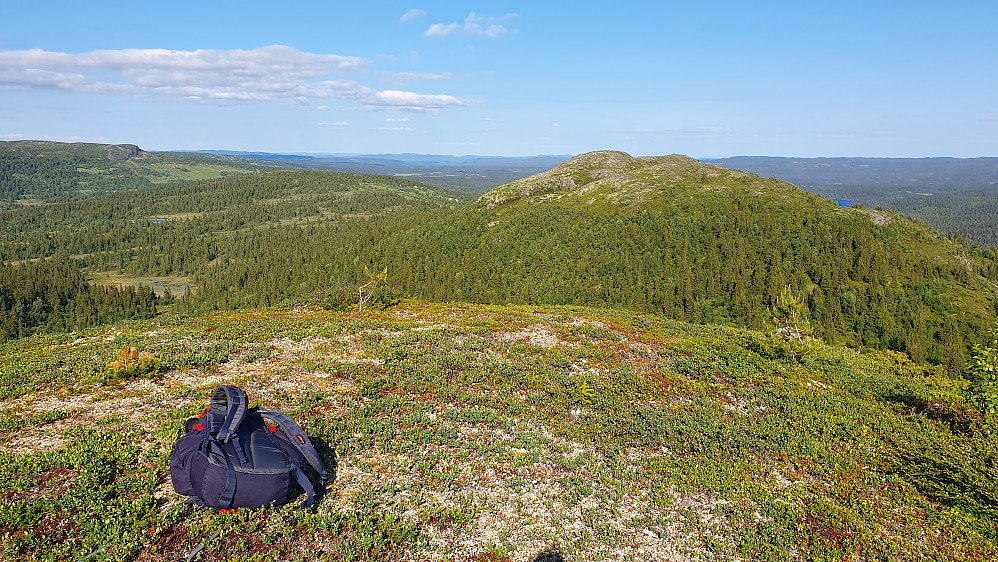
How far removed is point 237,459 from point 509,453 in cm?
721

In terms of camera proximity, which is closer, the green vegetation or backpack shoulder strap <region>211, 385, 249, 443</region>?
backpack shoulder strap <region>211, 385, 249, 443</region>

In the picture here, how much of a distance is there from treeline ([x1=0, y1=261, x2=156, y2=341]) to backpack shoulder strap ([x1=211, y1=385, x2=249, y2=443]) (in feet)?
389

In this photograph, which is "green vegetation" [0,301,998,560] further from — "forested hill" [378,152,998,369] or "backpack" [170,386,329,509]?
"forested hill" [378,152,998,369]

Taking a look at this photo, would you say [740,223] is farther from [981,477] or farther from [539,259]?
[981,477]

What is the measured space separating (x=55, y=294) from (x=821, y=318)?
17031cm

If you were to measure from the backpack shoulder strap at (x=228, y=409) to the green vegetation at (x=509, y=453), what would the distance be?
1917 millimetres

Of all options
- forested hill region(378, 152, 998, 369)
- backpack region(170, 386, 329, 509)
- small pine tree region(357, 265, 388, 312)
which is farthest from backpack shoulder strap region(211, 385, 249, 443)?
forested hill region(378, 152, 998, 369)

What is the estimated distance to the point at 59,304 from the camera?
11525 centimetres

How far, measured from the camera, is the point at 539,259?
10956 cm

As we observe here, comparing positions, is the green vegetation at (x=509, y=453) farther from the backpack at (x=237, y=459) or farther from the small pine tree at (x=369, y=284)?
the small pine tree at (x=369, y=284)

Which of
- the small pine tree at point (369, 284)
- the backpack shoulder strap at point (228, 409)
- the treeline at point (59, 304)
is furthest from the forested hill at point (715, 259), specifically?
the backpack shoulder strap at point (228, 409)

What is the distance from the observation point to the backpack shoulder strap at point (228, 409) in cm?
898

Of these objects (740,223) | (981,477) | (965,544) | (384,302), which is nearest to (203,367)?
(384,302)

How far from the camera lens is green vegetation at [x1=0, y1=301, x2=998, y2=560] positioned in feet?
31.8
